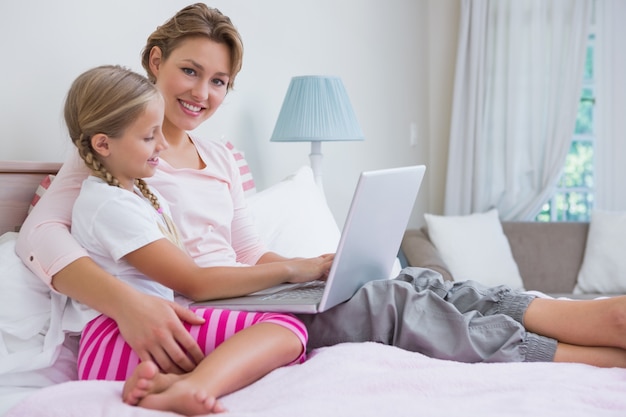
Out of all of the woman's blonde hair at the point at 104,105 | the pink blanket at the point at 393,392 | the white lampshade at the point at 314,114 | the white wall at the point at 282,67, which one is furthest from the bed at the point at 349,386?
the white lampshade at the point at 314,114

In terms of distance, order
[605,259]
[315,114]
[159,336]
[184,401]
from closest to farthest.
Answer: [184,401] → [159,336] → [315,114] → [605,259]

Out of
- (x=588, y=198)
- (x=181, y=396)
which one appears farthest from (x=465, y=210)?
(x=181, y=396)

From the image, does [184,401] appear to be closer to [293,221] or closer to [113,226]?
[113,226]

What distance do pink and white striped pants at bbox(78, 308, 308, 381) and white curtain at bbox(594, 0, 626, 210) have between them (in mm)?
3472

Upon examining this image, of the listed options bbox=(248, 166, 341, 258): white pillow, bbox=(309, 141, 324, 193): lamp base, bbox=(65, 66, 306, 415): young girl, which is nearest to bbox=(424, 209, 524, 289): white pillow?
bbox=(309, 141, 324, 193): lamp base

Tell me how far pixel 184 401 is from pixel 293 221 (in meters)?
1.22

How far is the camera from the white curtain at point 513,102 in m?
4.52

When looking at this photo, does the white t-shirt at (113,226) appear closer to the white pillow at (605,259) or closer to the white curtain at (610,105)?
the white pillow at (605,259)

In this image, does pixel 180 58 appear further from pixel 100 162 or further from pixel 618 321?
pixel 618 321

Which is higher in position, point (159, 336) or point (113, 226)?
point (113, 226)

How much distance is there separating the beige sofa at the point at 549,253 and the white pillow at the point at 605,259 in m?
0.06

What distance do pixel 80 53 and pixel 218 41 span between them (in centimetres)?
35

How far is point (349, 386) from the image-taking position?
128 cm

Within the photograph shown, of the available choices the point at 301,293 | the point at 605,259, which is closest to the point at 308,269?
the point at 301,293
